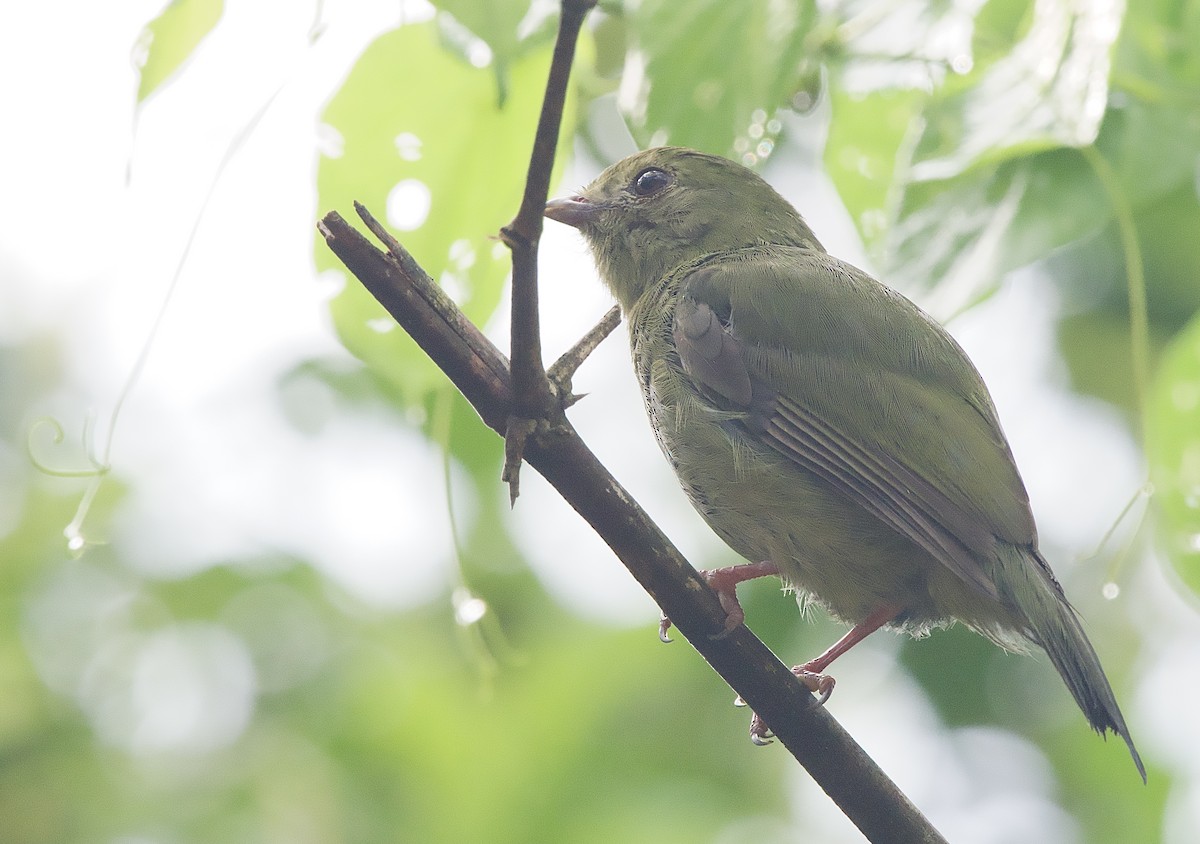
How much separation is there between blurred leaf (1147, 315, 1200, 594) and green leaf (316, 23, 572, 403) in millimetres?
1372

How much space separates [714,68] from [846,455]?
38.4 inches

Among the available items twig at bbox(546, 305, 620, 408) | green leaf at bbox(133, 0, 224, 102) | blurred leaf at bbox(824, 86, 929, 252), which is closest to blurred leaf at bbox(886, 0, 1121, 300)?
blurred leaf at bbox(824, 86, 929, 252)

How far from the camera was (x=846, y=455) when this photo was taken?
3.00 meters

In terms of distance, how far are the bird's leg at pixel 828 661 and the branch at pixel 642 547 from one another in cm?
69

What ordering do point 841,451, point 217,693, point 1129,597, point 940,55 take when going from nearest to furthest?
point 940,55 < point 841,451 < point 217,693 < point 1129,597

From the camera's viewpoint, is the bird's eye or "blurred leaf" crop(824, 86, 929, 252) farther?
the bird's eye

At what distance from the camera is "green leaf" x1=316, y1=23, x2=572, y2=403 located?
260 cm

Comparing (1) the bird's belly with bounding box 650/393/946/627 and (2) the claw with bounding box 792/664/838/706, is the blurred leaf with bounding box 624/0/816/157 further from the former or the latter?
(2) the claw with bounding box 792/664/838/706

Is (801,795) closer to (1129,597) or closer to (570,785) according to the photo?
(570,785)

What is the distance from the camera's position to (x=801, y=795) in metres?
5.48

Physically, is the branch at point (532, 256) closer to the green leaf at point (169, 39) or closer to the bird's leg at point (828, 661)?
the green leaf at point (169, 39)

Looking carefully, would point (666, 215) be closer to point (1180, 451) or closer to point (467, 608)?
point (467, 608)

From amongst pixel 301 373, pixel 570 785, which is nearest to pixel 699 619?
pixel 570 785

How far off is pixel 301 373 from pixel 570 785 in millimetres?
2703
